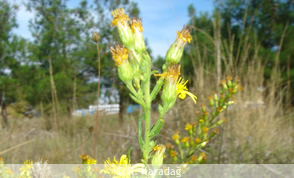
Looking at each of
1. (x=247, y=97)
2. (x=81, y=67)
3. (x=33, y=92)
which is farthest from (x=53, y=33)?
(x=247, y=97)

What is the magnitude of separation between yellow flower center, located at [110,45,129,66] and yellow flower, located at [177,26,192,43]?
18 centimetres

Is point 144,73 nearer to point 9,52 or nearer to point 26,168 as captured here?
point 26,168

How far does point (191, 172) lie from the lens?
2.12 meters

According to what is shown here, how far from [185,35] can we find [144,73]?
222 millimetres

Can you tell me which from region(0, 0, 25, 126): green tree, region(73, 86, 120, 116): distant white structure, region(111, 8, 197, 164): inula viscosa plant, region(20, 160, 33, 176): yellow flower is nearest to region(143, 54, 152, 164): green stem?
region(111, 8, 197, 164): inula viscosa plant

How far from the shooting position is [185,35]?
2.58ft

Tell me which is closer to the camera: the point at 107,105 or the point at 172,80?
the point at 172,80

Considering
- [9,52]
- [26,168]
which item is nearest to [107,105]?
[26,168]

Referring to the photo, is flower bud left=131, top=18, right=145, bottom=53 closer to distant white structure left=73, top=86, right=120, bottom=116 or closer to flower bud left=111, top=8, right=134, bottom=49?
flower bud left=111, top=8, right=134, bottom=49

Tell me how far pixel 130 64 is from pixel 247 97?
11.2 feet

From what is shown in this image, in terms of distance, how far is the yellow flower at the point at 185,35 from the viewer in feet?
2.54

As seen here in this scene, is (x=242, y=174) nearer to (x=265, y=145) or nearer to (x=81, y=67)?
(x=265, y=145)

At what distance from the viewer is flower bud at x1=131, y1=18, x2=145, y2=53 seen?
68 cm

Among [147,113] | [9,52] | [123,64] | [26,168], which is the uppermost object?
[9,52]
